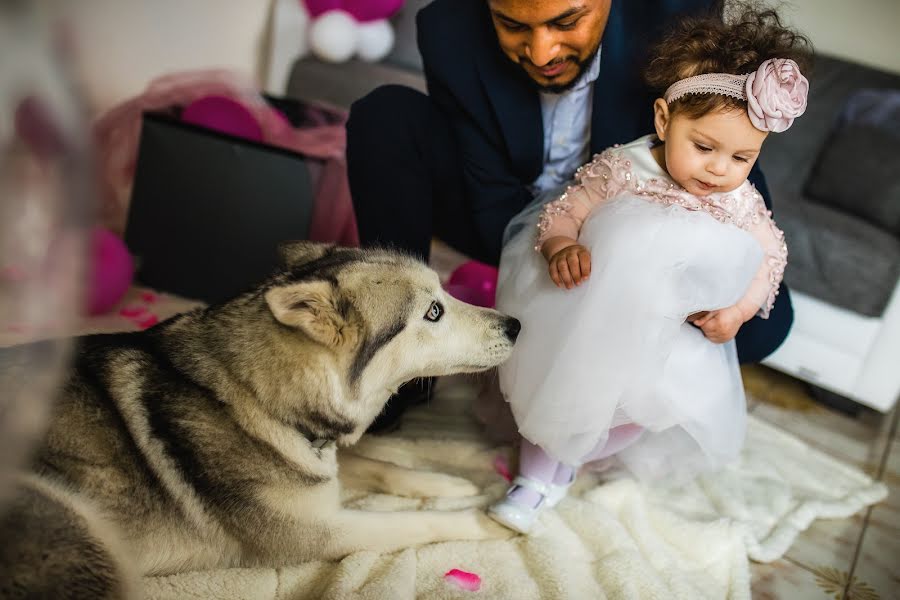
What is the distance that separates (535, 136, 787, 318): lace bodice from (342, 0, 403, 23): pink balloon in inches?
88.7

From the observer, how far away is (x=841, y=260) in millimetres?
2514

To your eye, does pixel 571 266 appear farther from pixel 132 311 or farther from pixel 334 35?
pixel 334 35

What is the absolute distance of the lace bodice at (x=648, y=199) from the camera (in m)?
1.58

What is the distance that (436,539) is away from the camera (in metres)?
1.57

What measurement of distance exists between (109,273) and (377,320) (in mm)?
1346

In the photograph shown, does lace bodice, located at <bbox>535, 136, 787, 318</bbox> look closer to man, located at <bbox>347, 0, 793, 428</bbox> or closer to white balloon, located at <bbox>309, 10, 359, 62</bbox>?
man, located at <bbox>347, 0, 793, 428</bbox>

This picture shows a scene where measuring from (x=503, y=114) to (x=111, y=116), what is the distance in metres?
1.65

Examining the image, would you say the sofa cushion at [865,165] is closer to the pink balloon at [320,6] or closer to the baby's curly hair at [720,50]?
the baby's curly hair at [720,50]

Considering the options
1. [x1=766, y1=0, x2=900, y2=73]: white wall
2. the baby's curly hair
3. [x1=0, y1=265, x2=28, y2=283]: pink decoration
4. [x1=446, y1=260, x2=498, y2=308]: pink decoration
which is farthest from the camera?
[x1=766, y1=0, x2=900, y2=73]: white wall

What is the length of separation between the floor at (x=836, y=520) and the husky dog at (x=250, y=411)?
999 millimetres

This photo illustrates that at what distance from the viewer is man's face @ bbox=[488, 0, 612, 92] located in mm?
1534

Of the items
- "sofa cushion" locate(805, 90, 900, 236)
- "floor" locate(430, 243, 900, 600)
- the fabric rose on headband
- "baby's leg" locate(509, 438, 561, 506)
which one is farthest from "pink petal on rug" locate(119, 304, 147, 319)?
"sofa cushion" locate(805, 90, 900, 236)

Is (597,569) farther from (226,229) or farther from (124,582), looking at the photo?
(226,229)

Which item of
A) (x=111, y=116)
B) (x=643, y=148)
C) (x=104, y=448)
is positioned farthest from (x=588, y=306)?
(x=111, y=116)
